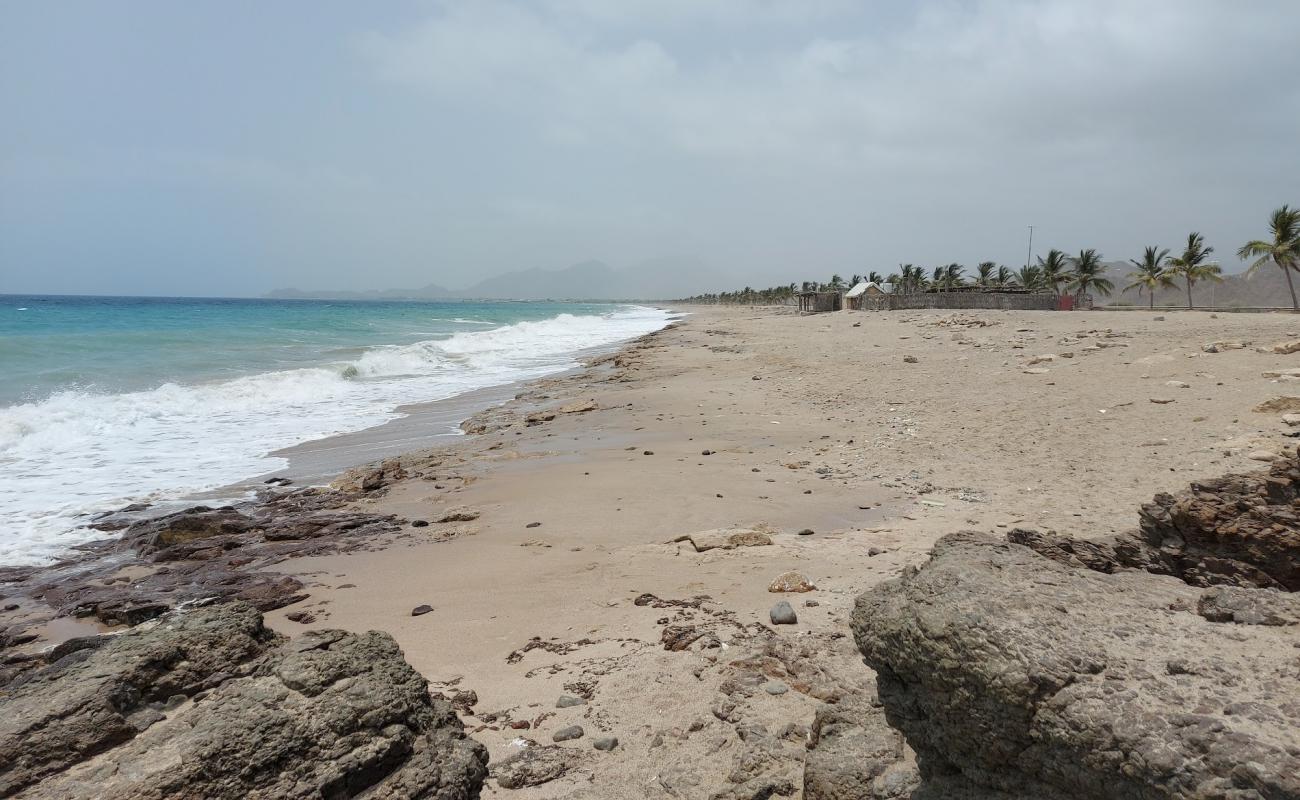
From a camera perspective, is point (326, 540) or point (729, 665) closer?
point (729, 665)

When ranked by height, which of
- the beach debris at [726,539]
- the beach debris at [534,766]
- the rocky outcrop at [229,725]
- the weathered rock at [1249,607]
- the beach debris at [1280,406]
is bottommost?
the beach debris at [534,766]

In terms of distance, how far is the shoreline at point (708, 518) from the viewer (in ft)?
12.6

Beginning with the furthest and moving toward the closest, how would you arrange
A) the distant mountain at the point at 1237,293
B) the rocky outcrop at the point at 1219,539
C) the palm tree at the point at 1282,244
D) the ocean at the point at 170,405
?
the distant mountain at the point at 1237,293
the palm tree at the point at 1282,244
the ocean at the point at 170,405
the rocky outcrop at the point at 1219,539

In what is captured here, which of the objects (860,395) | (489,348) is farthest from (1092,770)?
(489,348)

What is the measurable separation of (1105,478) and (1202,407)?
11.3 ft

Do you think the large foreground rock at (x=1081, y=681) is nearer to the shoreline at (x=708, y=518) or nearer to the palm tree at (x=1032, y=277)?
the shoreline at (x=708, y=518)

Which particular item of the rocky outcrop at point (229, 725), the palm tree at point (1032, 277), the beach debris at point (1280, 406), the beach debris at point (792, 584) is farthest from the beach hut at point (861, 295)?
the rocky outcrop at point (229, 725)

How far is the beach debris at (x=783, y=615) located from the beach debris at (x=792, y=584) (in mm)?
Answer: 412

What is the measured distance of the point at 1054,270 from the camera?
198 ft

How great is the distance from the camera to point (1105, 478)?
754 cm

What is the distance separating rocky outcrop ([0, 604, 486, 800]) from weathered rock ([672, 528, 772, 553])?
3.53 meters

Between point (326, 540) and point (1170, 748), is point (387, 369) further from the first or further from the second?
point (1170, 748)

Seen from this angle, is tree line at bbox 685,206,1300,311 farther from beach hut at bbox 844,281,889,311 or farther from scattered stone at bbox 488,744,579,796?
scattered stone at bbox 488,744,579,796

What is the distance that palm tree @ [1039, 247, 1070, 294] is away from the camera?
5915 centimetres
